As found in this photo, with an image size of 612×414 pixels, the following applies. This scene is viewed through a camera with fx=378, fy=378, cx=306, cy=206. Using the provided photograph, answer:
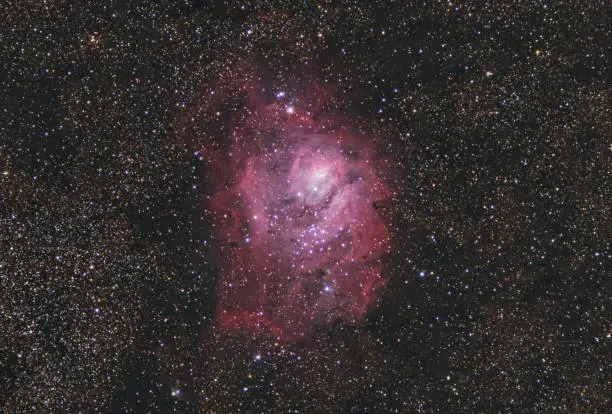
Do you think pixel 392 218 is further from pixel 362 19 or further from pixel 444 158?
pixel 362 19

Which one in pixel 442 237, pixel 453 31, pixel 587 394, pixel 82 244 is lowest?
pixel 587 394

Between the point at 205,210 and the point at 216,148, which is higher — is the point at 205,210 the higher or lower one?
the lower one

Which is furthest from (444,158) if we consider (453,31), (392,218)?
(453,31)
